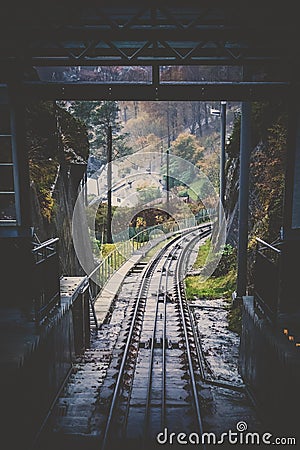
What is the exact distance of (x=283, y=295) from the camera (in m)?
6.54

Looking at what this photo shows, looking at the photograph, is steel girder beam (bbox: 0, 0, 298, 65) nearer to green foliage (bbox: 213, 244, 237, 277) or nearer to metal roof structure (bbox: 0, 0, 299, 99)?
metal roof structure (bbox: 0, 0, 299, 99)

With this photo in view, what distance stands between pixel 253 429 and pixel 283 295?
6.89 ft

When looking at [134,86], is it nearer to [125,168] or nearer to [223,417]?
[223,417]

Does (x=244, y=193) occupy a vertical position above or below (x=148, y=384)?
above

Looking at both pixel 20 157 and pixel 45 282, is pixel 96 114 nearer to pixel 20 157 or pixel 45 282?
pixel 20 157

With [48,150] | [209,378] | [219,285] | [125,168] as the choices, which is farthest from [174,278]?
[125,168]

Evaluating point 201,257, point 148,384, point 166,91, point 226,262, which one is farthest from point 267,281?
point 201,257

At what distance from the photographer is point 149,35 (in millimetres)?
5531

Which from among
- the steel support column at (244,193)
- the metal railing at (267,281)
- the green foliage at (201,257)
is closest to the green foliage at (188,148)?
the green foliage at (201,257)

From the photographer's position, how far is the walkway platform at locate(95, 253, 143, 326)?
12.2 m

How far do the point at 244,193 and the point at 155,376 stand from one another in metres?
4.79
